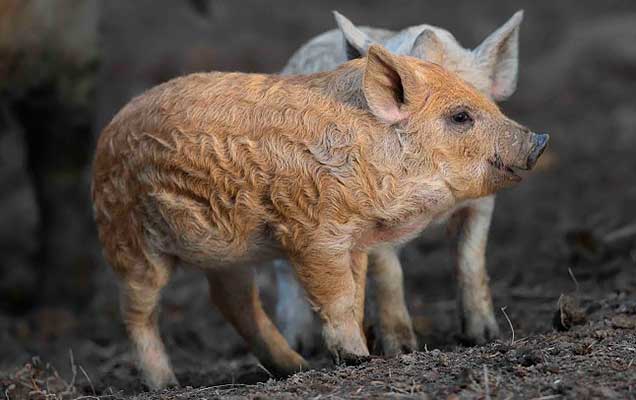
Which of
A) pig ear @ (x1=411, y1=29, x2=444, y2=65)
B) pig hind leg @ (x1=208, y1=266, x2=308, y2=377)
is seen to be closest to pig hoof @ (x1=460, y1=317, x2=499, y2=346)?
pig hind leg @ (x1=208, y1=266, x2=308, y2=377)

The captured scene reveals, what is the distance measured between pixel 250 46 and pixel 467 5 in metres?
3.27

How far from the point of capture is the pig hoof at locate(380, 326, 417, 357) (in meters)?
7.23

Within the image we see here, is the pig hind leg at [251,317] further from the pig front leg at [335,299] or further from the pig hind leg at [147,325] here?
the pig front leg at [335,299]

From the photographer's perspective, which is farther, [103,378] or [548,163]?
[548,163]

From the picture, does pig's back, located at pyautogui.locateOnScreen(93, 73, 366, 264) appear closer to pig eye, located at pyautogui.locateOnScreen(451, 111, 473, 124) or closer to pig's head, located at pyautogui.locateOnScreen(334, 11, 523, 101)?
pig eye, located at pyautogui.locateOnScreen(451, 111, 473, 124)

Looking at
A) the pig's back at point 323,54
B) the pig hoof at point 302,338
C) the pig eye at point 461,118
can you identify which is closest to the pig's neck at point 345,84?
the pig eye at point 461,118

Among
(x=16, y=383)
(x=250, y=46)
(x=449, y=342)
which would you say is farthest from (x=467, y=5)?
(x=16, y=383)

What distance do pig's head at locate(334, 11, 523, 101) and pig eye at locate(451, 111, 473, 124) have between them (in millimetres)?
827

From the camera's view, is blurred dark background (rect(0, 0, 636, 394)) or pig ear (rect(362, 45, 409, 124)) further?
blurred dark background (rect(0, 0, 636, 394))

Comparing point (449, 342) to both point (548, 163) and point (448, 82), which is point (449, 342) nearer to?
point (448, 82)

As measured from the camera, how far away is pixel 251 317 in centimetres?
740

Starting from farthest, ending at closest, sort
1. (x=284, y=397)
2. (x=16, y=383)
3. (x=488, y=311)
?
(x=488, y=311)
(x=16, y=383)
(x=284, y=397)

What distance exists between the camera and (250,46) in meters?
16.9

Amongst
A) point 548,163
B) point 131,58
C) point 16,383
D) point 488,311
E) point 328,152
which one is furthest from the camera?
point 131,58
